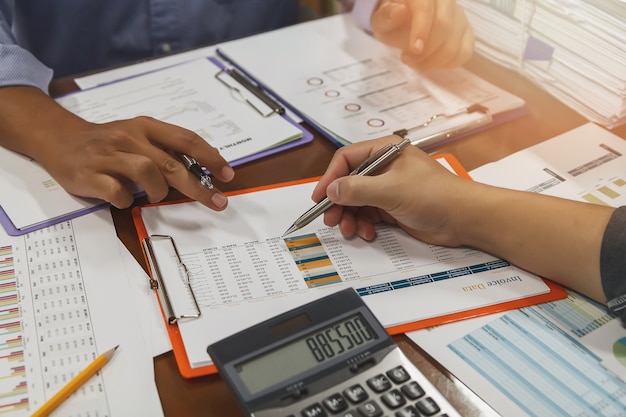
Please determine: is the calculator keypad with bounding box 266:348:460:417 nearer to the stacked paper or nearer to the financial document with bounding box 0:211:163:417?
the financial document with bounding box 0:211:163:417

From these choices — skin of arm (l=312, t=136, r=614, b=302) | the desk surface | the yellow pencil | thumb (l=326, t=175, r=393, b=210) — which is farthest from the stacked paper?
the yellow pencil

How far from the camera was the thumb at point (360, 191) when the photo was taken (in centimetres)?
73

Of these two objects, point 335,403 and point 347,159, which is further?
point 347,159

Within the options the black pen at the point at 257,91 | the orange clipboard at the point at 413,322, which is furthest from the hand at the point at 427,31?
the orange clipboard at the point at 413,322

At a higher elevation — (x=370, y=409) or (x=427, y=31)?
(x=427, y=31)

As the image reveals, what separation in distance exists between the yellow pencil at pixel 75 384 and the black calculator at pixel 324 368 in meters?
0.11

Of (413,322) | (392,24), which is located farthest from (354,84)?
(413,322)

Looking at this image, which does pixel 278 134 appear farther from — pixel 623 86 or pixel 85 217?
pixel 623 86

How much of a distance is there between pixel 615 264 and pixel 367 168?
0.28 m

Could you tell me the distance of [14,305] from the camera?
2.21 feet

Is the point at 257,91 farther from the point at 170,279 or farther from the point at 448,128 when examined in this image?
the point at 170,279

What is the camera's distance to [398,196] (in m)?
0.74

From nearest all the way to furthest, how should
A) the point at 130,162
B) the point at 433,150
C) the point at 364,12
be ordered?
the point at 130,162, the point at 433,150, the point at 364,12

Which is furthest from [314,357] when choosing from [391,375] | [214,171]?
[214,171]
